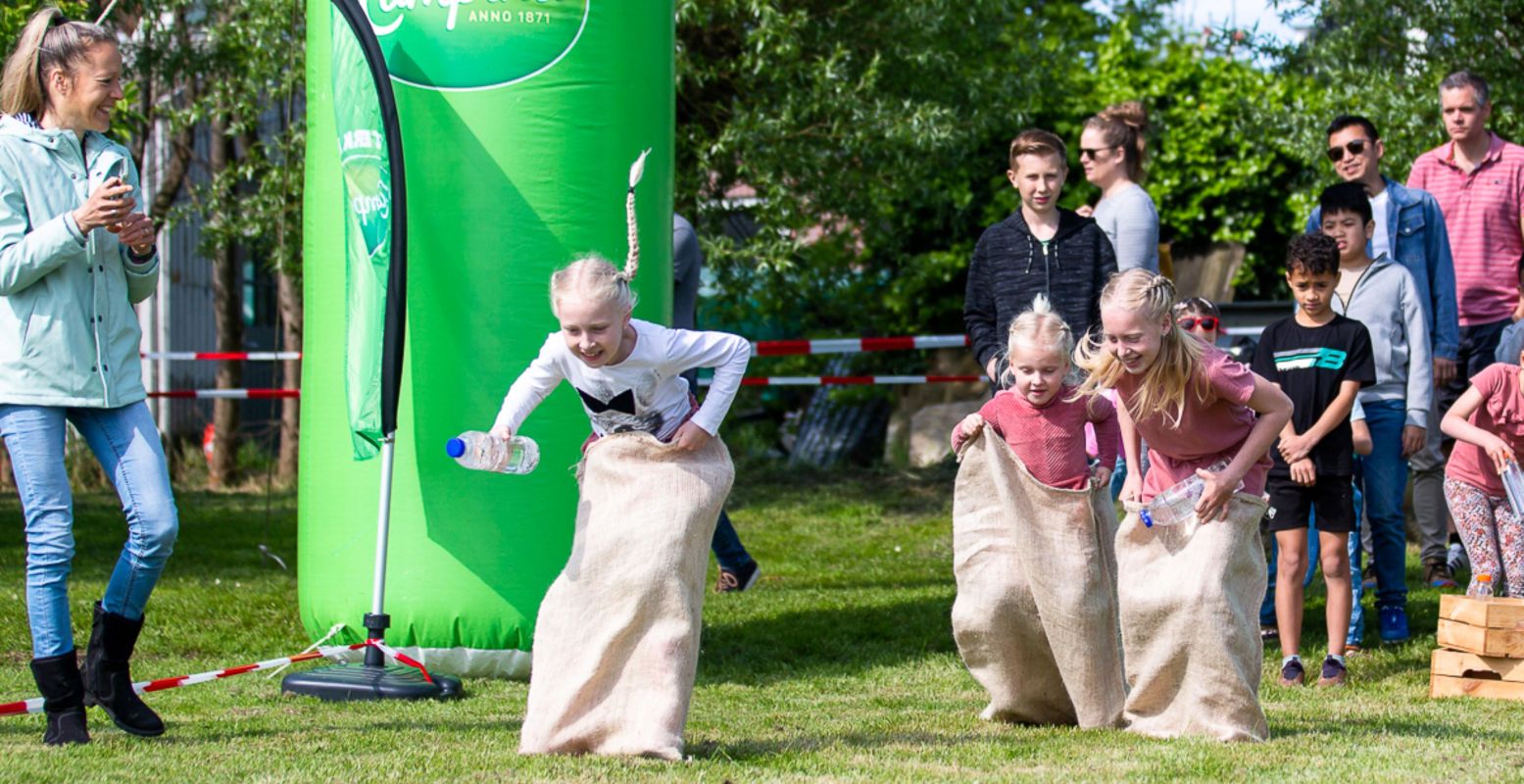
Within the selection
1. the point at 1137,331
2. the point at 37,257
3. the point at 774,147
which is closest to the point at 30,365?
the point at 37,257

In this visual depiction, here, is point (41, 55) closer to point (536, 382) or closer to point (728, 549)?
point (536, 382)

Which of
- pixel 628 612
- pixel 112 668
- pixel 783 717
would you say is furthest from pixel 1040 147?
pixel 112 668

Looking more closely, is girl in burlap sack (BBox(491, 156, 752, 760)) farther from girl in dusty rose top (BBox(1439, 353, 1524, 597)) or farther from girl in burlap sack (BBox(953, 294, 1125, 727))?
girl in dusty rose top (BBox(1439, 353, 1524, 597))

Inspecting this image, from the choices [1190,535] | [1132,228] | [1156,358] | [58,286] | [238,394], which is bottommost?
[238,394]

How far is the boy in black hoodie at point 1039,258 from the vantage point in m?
6.38

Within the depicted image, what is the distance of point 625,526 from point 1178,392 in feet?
5.20

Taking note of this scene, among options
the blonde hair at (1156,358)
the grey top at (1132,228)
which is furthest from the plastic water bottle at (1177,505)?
the grey top at (1132,228)

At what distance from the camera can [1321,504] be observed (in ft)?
20.3

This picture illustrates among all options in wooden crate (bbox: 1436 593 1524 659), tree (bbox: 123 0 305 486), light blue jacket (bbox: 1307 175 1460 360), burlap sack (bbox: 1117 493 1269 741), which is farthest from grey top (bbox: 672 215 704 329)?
tree (bbox: 123 0 305 486)

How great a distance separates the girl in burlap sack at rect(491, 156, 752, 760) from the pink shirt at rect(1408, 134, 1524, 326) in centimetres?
447

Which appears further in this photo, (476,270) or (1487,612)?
(476,270)

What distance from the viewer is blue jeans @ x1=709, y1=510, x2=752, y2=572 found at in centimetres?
817

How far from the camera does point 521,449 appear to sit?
15.4 ft

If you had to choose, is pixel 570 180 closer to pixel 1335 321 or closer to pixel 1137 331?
pixel 1137 331
